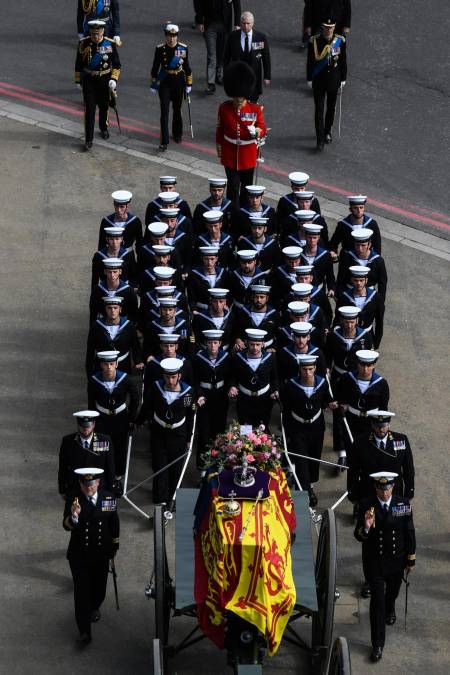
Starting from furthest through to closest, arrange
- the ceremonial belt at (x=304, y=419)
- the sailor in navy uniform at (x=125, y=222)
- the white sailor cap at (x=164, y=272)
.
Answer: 1. the sailor in navy uniform at (x=125, y=222)
2. the white sailor cap at (x=164, y=272)
3. the ceremonial belt at (x=304, y=419)

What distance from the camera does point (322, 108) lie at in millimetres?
18016

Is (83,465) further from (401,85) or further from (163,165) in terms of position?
(401,85)

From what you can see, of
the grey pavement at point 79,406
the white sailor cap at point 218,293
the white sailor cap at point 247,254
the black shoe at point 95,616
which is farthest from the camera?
the white sailor cap at point 247,254

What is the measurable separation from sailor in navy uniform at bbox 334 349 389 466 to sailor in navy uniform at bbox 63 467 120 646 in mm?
2608

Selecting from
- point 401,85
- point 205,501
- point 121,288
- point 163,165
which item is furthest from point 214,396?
point 401,85

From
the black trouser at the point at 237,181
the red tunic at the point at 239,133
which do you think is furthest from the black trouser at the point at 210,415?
the red tunic at the point at 239,133

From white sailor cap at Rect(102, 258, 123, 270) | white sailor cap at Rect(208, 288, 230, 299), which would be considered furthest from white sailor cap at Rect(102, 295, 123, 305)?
white sailor cap at Rect(208, 288, 230, 299)

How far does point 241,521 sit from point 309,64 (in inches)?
397

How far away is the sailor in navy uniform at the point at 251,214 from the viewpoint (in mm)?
14688

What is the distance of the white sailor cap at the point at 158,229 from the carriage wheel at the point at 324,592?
15.3 ft

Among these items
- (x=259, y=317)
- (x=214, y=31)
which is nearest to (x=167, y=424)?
(x=259, y=317)

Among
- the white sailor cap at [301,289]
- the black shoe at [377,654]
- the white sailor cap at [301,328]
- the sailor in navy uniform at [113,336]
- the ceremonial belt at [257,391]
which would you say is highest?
the white sailor cap at [301,289]

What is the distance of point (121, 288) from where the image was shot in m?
13.5

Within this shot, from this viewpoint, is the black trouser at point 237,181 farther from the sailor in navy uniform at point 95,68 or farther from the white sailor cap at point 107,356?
the white sailor cap at point 107,356
